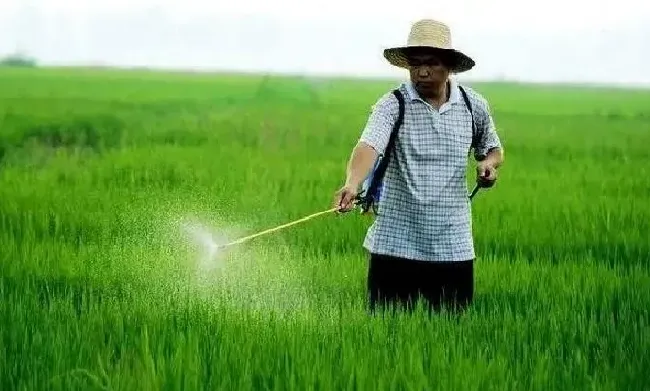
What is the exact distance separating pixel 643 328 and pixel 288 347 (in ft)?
3.91

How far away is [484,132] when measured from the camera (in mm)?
3795

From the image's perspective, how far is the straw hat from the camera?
11.3 ft

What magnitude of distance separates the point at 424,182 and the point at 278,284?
40.4 inches

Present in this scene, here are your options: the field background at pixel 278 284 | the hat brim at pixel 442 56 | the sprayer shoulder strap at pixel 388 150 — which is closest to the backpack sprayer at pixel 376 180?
the sprayer shoulder strap at pixel 388 150

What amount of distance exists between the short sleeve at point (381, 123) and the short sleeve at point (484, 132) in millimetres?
343

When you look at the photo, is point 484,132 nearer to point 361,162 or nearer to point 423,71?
point 423,71

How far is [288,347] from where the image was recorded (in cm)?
300

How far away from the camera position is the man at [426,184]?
3.56m

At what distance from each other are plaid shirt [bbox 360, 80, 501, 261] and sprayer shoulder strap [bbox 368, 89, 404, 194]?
15 mm

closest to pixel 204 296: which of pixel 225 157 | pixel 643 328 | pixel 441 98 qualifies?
pixel 441 98

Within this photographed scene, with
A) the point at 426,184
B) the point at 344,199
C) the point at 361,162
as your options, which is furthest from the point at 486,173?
the point at 344,199

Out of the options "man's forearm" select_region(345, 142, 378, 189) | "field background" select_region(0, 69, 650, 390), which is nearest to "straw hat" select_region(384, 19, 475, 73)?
"man's forearm" select_region(345, 142, 378, 189)

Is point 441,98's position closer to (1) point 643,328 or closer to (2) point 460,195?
(2) point 460,195

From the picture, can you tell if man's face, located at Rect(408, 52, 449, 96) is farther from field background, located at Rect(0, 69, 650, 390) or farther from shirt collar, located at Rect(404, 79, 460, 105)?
field background, located at Rect(0, 69, 650, 390)
